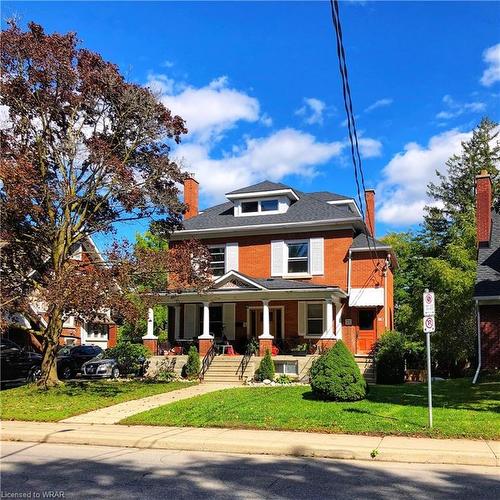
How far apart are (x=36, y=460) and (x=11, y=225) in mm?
10162

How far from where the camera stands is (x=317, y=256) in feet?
88.8

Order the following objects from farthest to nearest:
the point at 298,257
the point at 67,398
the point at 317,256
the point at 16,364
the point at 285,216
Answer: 1. the point at 285,216
2. the point at 298,257
3. the point at 317,256
4. the point at 16,364
5. the point at 67,398

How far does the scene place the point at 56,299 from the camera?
15195mm

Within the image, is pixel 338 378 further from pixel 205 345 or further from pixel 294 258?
pixel 294 258

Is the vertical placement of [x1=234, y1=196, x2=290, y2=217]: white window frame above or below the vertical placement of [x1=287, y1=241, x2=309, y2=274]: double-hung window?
above

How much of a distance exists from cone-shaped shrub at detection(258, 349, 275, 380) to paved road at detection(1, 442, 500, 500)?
12442 millimetres

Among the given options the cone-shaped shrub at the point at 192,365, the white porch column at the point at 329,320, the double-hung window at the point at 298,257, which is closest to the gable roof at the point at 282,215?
the double-hung window at the point at 298,257

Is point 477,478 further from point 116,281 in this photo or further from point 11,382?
point 11,382

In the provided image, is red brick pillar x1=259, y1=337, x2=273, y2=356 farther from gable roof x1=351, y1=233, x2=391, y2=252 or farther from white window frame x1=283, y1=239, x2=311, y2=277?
gable roof x1=351, y1=233, x2=391, y2=252

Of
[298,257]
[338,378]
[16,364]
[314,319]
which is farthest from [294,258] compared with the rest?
[338,378]

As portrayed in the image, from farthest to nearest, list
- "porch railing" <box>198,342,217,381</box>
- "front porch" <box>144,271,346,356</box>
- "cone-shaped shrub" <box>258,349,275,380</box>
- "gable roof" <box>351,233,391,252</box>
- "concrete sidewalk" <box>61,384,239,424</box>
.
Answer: "gable roof" <box>351,233,391,252</box>
"front porch" <box>144,271,346,356</box>
"porch railing" <box>198,342,217,381</box>
"cone-shaped shrub" <box>258,349,275,380</box>
"concrete sidewalk" <box>61,384,239,424</box>

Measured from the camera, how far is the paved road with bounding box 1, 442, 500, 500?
23.1 feet

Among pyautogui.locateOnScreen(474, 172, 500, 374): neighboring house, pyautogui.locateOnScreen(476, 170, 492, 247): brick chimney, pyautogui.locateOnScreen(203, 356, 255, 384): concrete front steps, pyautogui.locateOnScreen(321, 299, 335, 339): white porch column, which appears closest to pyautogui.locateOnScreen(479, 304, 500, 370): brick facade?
pyautogui.locateOnScreen(474, 172, 500, 374): neighboring house

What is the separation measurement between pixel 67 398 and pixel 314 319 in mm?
13563
